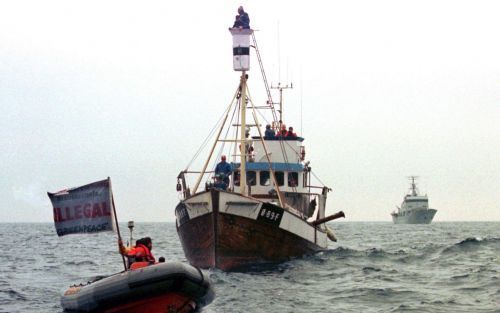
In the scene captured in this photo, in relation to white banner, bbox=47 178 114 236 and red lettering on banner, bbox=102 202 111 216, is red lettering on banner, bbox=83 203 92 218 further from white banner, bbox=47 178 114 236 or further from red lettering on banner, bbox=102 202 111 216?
red lettering on banner, bbox=102 202 111 216

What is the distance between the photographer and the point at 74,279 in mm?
27625

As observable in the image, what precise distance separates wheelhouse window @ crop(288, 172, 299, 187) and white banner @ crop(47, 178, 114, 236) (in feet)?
60.0

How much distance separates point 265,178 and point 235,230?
7456mm

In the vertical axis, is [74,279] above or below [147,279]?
below

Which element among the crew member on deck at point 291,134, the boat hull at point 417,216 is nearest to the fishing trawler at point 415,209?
the boat hull at point 417,216

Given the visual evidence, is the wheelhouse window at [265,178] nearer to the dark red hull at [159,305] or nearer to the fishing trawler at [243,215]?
the fishing trawler at [243,215]

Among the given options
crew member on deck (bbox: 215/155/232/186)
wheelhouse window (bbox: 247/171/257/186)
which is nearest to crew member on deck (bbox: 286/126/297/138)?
wheelhouse window (bbox: 247/171/257/186)

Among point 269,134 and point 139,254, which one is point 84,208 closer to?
point 139,254

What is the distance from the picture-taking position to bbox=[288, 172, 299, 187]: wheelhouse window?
113 feet

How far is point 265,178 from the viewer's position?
34.2 meters

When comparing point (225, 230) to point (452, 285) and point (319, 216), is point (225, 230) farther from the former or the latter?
point (319, 216)

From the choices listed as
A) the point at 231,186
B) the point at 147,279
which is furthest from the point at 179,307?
the point at 231,186

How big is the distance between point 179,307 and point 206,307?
253 centimetres

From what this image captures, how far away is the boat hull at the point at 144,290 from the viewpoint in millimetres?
15688
